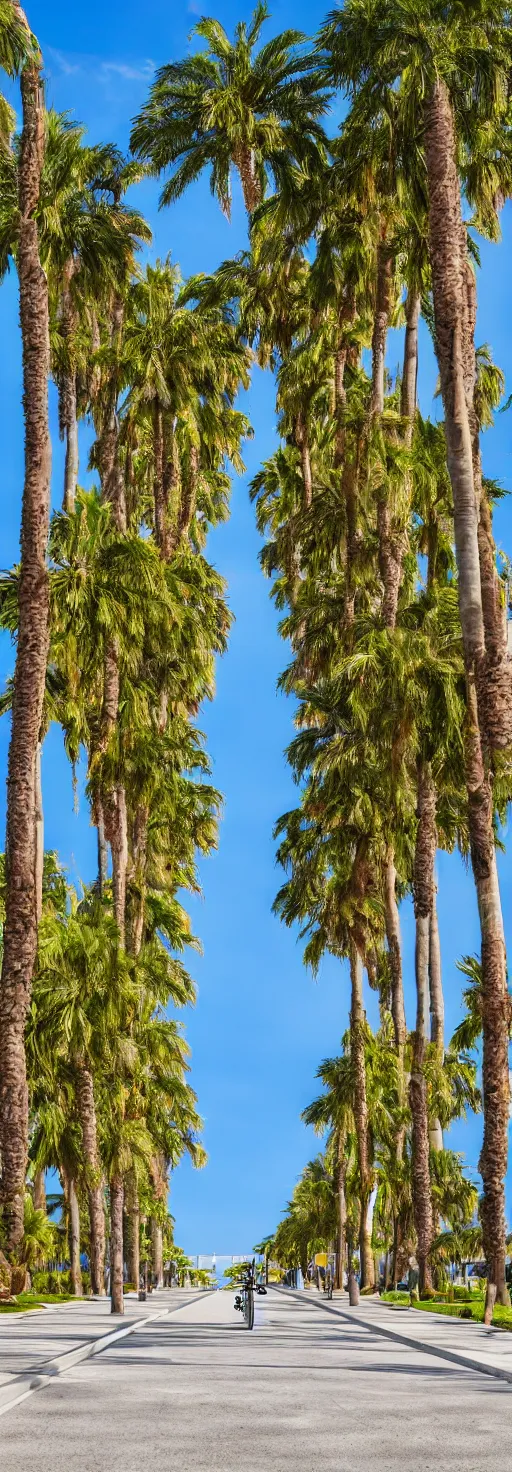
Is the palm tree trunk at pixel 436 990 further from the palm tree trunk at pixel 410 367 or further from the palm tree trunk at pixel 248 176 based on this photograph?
the palm tree trunk at pixel 248 176

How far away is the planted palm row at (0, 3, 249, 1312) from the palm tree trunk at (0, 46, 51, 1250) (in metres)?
0.03

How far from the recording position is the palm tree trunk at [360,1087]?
3450 cm

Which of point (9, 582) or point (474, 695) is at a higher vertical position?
point (9, 582)

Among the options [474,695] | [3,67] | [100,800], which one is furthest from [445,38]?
[100,800]

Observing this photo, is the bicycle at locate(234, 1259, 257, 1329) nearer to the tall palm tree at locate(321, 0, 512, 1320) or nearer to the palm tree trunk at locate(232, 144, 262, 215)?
the tall palm tree at locate(321, 0, 512, 1320)

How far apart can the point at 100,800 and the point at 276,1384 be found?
76.5ft

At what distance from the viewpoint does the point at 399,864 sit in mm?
35344

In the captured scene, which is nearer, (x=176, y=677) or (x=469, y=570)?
(x=469, y=570)

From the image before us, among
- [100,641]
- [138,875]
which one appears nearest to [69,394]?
[100,641]

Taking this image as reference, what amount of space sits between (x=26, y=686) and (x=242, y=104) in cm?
1841

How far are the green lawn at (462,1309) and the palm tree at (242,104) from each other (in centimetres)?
2452

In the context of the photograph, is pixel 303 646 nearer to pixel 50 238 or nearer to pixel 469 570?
pixel 50 238

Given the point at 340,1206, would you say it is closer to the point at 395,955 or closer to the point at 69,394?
the point at 395,955

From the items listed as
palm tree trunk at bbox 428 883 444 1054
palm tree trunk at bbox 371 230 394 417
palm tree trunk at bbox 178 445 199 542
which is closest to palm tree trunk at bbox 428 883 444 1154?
palm tree trunk at bbox 428 883 444 1054
